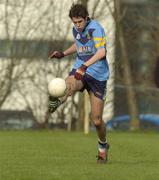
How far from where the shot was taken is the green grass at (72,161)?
10.5m

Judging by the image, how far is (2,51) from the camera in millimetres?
30969

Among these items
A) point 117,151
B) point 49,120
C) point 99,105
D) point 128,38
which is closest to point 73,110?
point 49,120

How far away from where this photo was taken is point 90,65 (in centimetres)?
1229

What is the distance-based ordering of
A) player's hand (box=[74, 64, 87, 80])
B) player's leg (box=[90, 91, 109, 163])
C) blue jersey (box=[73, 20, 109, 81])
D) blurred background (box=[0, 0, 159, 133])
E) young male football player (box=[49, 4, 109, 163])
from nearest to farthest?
player's hand (box=[74, 64, 87, 80]) < young male football player (box=[49, 4, 109, 163]) < blue jersey (box=[73, 20, 109, 81]) < player's leg (box=[90, 91, 109, 163]) < blurred background (box=[0, 0, 159, 133])

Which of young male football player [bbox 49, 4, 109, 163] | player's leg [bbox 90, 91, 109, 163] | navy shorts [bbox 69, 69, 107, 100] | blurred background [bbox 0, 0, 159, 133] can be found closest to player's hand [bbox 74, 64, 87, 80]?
young male football player [bbox 49, 4, 109, 163]

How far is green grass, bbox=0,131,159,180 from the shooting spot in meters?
10.5

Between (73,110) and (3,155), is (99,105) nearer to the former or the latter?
(3,155)

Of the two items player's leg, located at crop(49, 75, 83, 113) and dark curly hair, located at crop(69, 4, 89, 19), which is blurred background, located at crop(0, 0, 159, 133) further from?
dark curly hair, located at crop(69, 4, 89, 19)

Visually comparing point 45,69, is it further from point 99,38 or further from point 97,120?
point 99,38

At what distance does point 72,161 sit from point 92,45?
5.45 ft

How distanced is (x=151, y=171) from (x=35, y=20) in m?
20.2

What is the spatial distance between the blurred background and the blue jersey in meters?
16.4

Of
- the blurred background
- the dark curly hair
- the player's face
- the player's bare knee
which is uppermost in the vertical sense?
the dark curly hair

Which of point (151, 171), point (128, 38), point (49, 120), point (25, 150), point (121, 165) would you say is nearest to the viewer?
point (151, 171)
